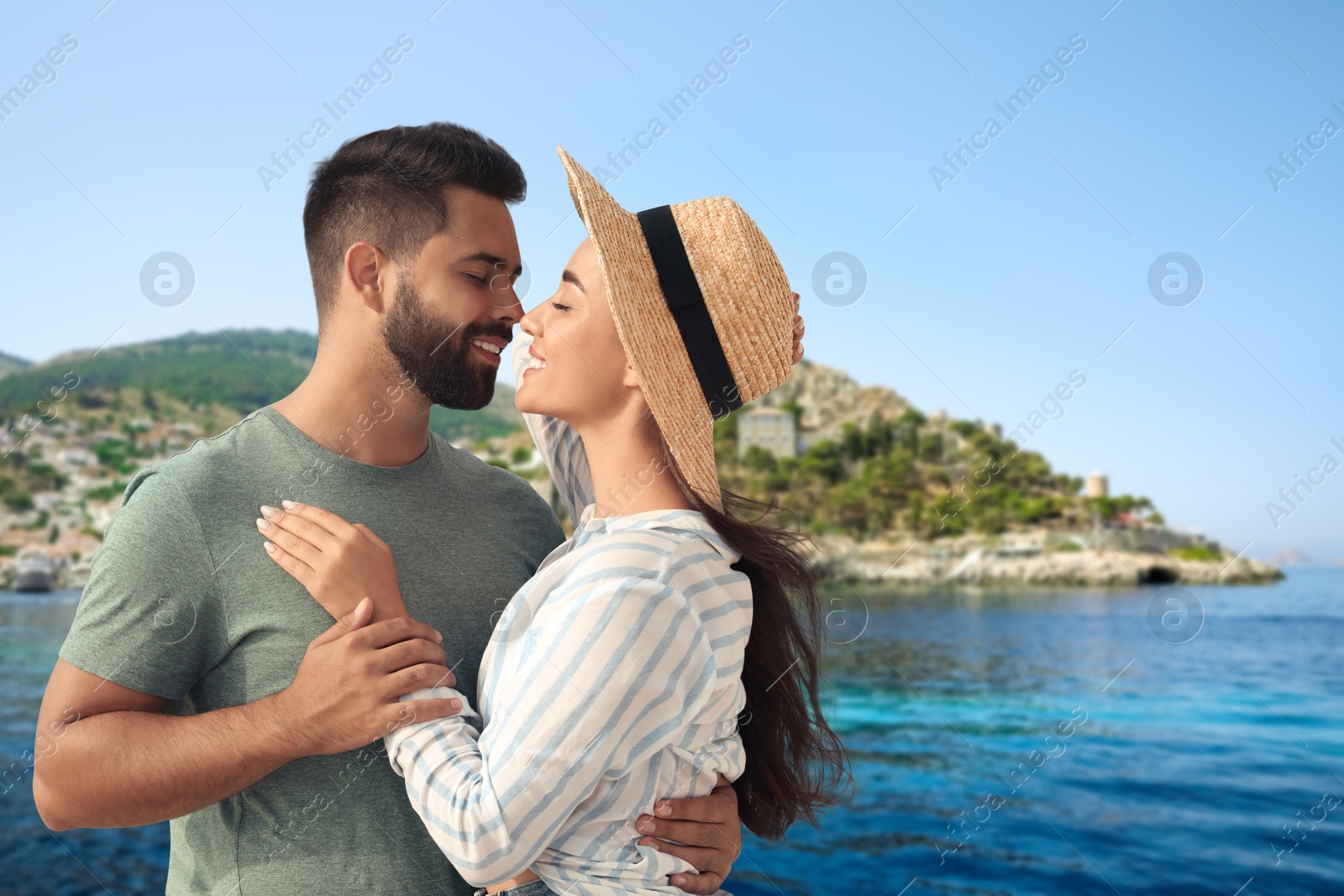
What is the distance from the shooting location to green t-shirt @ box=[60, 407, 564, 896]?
1682 millimetres

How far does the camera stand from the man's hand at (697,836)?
1.55 meters

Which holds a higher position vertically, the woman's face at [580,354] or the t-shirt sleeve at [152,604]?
the woman's face at [580,354]

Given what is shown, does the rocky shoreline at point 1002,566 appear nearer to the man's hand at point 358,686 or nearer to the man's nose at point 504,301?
the man's nose at point 504,301

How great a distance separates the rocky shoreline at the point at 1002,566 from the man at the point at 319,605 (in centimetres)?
6384

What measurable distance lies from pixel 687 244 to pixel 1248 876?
628 inches

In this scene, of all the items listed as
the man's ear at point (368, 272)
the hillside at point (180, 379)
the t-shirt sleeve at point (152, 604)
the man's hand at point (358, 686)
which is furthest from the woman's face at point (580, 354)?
the hillside at point (180, 379)

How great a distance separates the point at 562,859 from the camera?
1545 mm

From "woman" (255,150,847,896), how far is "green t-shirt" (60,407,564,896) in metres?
0.15

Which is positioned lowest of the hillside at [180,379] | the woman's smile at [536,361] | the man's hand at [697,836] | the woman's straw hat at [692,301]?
the hillside at [180,379]

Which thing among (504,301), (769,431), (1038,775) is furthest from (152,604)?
(769,431)

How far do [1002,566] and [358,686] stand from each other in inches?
2826

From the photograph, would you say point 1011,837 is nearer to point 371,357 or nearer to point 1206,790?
point 1206,790

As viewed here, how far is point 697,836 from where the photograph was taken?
5.19ft

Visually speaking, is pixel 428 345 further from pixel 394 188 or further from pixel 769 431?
pixel 769 431
